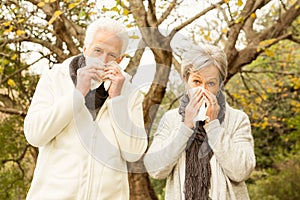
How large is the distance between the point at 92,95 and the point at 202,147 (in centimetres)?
60

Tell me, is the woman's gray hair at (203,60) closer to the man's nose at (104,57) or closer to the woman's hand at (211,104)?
the woman's hand at (211,104)

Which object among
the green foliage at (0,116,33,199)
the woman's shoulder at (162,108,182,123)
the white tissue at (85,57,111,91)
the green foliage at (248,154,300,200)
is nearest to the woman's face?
the woman's shoulder at (162,108,182,123)

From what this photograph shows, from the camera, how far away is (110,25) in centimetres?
229

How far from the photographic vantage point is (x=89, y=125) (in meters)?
2.30

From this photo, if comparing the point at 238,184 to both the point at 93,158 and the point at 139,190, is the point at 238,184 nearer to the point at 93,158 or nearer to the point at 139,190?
the point at 93,158

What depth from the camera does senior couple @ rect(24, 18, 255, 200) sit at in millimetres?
2254

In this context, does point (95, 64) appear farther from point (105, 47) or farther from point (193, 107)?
point (193, 107)

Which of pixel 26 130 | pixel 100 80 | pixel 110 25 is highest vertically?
pixel 110 25

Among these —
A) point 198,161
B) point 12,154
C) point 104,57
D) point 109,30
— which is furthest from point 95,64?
point 12,154

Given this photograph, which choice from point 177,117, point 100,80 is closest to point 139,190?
point 177,117

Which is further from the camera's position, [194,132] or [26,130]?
[194,132]

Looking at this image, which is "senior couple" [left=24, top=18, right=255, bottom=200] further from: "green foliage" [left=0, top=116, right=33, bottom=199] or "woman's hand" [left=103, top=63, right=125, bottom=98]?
"green foliage" [left=0, top=116, right=33, bottom=199]

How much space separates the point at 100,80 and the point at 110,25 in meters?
0.23

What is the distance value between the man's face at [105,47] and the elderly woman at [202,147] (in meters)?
0.40
